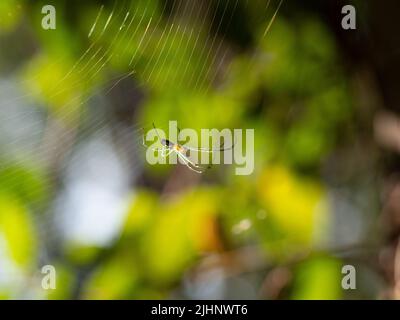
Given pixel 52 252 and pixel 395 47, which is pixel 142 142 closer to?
pixel 52 252

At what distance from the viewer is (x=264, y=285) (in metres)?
0.78

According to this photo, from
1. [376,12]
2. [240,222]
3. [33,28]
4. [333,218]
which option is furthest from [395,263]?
[33,28]

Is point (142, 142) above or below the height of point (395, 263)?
above

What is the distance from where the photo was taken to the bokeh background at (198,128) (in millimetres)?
691

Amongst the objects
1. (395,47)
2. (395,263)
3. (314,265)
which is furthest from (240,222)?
(395,47)

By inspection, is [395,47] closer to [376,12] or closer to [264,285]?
[376,12]

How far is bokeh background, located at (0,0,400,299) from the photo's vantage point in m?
0.69

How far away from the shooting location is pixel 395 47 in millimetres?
801

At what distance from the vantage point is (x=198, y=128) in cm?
70
